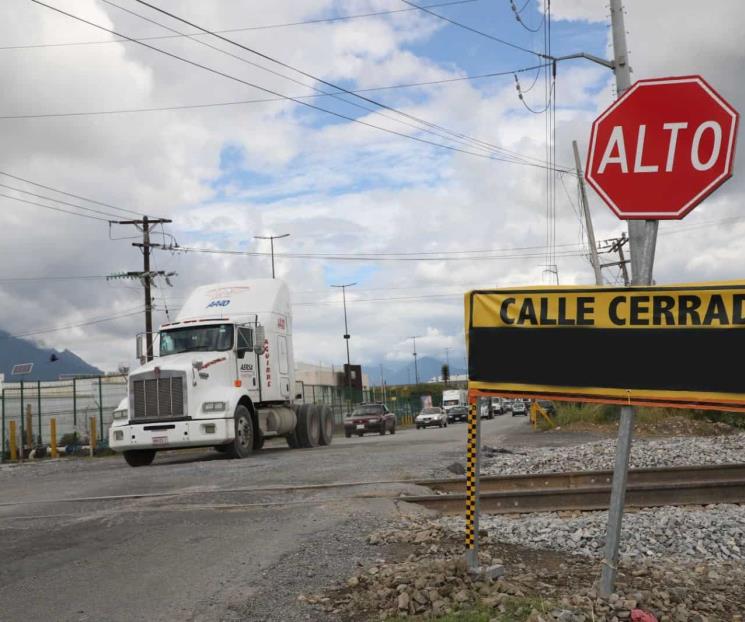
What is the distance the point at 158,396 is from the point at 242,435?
214 cm

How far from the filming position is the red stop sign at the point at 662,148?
4.55 m

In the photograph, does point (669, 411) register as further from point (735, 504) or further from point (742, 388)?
point (742, 388)

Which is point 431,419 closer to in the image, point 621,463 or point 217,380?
point 217,380

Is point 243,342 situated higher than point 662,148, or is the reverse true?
point 662,148

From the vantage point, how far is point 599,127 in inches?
191

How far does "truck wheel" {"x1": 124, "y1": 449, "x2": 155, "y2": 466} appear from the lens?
1841 centimetres

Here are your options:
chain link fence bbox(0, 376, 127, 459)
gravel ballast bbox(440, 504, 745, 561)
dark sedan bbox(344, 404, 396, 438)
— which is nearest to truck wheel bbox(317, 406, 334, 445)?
chain link fence bbox(0, 376, 127, 459)

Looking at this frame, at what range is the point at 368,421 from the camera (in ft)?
129

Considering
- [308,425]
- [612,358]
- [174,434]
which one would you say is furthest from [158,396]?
[612,358]

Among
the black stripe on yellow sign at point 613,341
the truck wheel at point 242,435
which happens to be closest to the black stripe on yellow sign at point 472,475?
the black stripe on yellow sign at point 613,341

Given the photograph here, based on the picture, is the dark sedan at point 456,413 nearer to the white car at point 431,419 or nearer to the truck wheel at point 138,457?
the white car at point 431,419

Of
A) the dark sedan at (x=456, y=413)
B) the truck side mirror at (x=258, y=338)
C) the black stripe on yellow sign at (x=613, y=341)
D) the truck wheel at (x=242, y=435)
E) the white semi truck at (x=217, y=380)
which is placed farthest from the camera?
the dark sedan at (x=456, y=413)

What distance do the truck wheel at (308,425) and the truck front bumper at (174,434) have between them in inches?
214

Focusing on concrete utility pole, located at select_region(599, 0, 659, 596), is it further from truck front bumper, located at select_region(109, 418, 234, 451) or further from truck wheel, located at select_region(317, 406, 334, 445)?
truck wheel, located at select_region(317, 406, 334, 445)
